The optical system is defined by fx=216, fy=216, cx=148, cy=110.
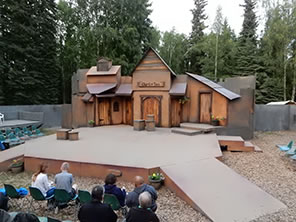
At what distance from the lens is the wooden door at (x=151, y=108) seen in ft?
41.8

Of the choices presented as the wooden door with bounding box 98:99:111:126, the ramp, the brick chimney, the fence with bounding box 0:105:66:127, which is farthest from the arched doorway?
the fence with bounding box 0:105:66:127

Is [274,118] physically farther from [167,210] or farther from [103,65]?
[167,210]

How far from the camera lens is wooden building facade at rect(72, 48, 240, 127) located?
476 inches

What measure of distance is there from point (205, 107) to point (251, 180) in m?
6.47

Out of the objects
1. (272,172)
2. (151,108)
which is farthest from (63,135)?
(272,172)

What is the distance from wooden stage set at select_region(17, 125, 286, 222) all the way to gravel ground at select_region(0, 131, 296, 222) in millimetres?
193

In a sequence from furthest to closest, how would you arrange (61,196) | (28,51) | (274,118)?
(28,51) < (274,118) < (61,196)

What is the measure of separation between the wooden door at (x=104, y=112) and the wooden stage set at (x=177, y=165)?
4380 mm

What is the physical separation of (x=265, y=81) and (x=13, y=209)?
2290 centimetres

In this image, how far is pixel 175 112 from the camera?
41.9 ft

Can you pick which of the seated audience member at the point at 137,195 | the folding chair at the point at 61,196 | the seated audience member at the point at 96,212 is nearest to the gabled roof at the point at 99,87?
the folding chair at the point at 61,196

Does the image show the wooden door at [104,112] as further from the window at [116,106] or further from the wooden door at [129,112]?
the wooden door at [129,112]

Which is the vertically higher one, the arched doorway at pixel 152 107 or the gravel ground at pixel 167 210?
the arched doorway at pixel 152 107

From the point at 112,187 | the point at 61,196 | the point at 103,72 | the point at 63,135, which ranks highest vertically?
the point at 103,72
